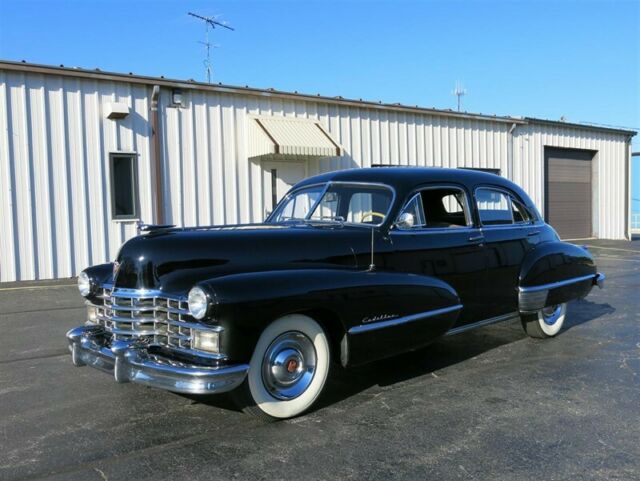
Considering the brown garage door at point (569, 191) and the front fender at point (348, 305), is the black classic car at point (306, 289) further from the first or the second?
the brown garage door at point (569, 191)

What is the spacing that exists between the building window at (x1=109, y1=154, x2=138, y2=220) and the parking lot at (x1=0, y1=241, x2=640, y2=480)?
5442 millimetres

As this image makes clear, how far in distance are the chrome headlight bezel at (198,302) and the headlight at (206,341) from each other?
4.3 inches

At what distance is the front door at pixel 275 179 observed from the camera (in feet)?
41.3

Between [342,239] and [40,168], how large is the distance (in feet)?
25.8

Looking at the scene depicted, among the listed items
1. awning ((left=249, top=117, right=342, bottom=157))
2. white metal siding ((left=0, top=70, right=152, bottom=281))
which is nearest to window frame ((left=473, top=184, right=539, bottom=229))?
awning ((left=249, top=117, right=342, bottom=157))

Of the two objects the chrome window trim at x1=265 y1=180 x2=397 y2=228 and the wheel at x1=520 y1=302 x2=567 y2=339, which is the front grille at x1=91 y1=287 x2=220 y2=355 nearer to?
the chrome window trim at x1=265 y1=180 x2=397 y2=228

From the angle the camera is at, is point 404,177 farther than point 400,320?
Yes

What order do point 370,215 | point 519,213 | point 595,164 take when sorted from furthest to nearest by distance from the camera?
point 595,164, point 519,213, point 370,215

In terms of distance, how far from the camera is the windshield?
189 inches

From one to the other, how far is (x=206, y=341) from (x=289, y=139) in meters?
8.99

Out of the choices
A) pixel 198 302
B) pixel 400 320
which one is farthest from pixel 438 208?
pixel 198 302

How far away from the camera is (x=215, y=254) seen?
3.87 m

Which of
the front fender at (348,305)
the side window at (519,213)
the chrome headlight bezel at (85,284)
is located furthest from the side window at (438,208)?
the chrome headlight bezel at (85,284)

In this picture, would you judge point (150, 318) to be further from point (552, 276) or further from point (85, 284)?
point (552, 276)
